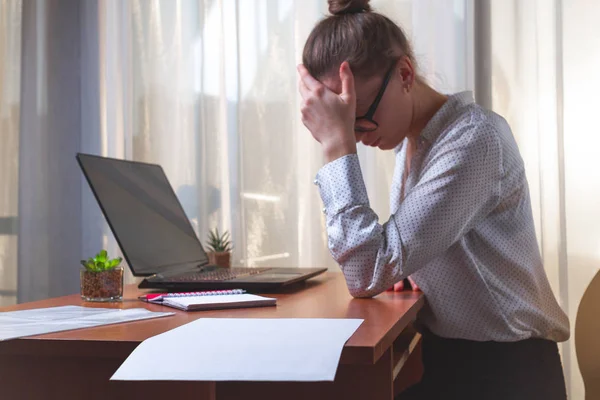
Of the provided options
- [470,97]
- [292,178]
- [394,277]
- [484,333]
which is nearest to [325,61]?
[470,97]

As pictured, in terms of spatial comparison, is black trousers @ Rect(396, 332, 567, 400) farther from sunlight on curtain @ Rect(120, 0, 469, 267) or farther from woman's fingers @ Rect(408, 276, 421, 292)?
sunlight on curtain @ Rect(120, 0, 469, 267)

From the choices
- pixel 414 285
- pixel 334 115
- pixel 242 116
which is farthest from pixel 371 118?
pixel 242 116

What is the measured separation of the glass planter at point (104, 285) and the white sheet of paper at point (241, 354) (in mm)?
422

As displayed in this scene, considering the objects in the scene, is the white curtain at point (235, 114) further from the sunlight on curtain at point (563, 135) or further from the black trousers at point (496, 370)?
the black trousers at point (496, 370)

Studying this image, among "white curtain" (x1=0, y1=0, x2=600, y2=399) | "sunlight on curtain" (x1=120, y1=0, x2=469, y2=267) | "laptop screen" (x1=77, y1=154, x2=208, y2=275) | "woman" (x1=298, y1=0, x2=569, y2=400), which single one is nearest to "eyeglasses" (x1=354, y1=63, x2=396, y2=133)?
"woman" (x1=298, y1=0, x2=569, y2=400)

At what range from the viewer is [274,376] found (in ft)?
1.98

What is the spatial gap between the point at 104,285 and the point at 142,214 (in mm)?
353

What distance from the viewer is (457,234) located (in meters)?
1.09

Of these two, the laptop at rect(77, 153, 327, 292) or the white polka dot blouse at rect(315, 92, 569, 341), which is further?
the laptop at rect(77, 153, 327, 292)

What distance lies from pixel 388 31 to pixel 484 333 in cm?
53

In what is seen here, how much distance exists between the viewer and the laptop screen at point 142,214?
1366 mm

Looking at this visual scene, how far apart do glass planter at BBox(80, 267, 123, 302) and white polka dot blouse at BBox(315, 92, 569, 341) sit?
373 mm

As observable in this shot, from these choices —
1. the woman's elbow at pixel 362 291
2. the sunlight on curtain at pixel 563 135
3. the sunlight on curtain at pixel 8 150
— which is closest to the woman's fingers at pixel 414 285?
the woman's elbow at pixel 362 291

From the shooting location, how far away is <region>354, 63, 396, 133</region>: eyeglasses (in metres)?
1.20
